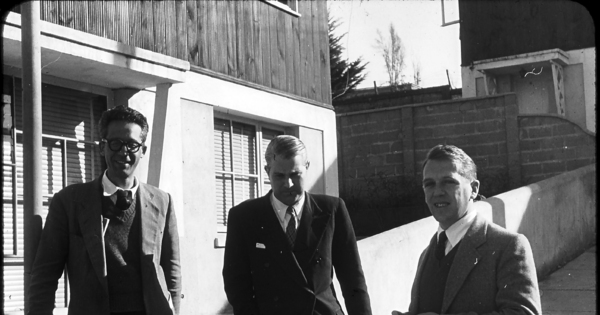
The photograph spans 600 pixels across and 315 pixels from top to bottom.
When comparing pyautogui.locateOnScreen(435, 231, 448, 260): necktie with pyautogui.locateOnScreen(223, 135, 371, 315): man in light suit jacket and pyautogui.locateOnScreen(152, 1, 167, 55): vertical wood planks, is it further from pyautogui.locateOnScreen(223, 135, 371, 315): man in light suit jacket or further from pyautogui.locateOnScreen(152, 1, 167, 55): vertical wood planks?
pyautogui.locateOnScreen(152, 1, 167, 55): vertical wood planks

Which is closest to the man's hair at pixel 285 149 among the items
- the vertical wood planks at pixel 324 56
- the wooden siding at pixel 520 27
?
the vertical wood planks at pixel 324 56

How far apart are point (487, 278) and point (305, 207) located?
110 cm

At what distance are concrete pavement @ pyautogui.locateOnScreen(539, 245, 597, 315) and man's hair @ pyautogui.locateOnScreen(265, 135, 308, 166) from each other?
18.6 feet

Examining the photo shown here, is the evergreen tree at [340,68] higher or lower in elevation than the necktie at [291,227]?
higher

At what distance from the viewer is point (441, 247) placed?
3.38 m

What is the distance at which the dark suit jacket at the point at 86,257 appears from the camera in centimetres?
348

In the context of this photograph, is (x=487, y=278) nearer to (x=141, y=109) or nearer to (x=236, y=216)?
(x=236, y=216)

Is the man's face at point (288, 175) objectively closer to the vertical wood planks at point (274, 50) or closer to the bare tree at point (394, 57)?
the vertical wood planks at point (274, 50)

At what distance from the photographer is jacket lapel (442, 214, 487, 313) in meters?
3.18

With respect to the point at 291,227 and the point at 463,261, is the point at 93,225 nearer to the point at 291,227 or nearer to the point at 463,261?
the point at 291,227

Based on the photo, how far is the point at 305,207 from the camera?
13.0 ft

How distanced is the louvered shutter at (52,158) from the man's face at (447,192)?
4.39 metres

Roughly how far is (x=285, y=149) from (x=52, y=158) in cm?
412

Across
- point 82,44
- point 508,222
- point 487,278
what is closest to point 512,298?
point 487,278
